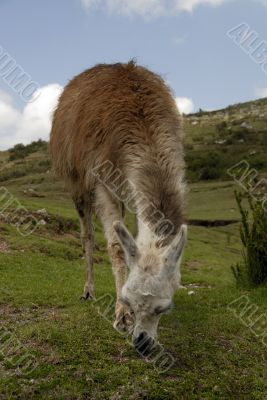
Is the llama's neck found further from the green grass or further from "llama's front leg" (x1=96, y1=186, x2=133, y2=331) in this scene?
the green grass

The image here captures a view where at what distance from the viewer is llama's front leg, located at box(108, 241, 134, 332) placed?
284 inches

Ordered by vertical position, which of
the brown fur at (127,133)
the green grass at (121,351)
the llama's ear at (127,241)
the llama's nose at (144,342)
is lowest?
the green grass at (121,351)

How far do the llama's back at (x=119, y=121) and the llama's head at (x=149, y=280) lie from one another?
145cm

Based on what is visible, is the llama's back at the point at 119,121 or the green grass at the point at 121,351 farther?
the llama's back at the point at 119,121

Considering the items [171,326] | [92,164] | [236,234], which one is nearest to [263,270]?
[171,326]

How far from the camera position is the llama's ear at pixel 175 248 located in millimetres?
5598

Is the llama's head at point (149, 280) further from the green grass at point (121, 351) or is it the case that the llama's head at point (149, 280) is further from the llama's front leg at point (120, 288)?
the llama's front leg at point (120, 288)

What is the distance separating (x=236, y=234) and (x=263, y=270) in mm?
25836

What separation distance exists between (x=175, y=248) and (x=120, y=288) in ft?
6.10

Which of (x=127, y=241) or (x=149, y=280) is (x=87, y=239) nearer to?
(x=127, y=241)

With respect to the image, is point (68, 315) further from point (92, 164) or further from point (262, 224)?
point (262, 224)

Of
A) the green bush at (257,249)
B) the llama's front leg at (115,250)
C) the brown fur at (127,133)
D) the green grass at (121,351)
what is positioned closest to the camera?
the green grass at (121,351)

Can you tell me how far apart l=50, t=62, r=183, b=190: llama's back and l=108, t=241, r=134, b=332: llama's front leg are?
1190 mm

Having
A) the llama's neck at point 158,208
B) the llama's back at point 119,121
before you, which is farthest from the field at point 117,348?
the llama's back at point 119,121
